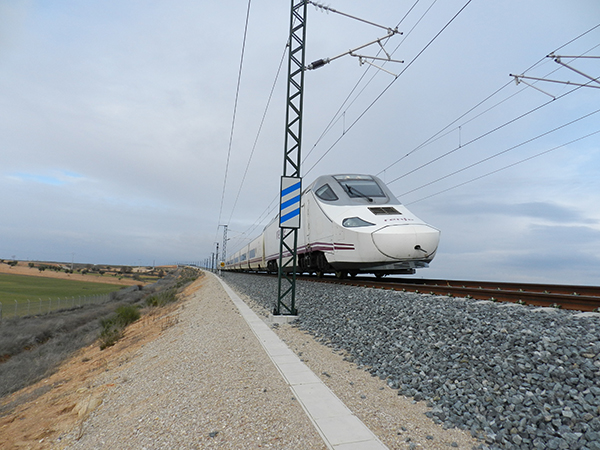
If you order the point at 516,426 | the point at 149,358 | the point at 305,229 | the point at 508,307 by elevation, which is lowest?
the point at 149,358

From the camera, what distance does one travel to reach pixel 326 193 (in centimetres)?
1297

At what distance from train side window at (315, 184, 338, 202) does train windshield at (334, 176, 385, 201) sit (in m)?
0.48

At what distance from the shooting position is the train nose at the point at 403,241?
1005 centimetres

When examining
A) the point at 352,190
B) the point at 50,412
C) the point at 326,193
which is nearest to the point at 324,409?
the point at 50,412

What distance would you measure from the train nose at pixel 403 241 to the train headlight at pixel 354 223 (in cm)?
55

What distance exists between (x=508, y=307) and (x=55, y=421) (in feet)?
23.9

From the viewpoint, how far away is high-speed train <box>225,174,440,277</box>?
10141 millimetres

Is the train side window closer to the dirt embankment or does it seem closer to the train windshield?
the train windshield

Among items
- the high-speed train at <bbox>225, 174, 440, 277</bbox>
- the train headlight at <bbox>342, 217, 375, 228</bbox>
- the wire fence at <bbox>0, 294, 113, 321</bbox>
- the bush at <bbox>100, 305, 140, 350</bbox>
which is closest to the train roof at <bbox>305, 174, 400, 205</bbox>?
the high-speed train at <bbox>225, 174, 440, 277</bbox>

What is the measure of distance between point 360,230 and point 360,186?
2.86 meters

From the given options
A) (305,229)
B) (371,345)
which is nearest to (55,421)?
(371,345)

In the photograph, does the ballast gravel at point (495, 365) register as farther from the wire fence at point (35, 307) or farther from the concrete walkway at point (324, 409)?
the wire fence at point (35, 307)

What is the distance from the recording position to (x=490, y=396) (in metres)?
3.59

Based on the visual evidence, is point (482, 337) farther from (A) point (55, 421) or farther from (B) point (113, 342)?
(B) point (113, 342)
